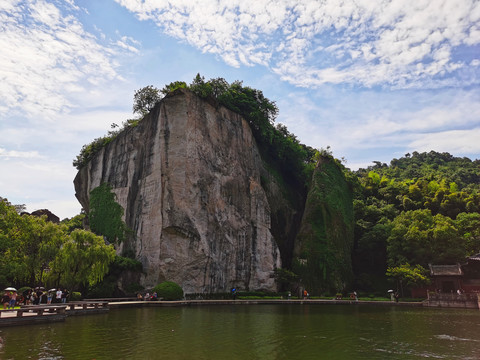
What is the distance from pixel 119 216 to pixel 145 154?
744 centimetres

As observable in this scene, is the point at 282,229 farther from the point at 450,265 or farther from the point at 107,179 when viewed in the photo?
the point at 107,179

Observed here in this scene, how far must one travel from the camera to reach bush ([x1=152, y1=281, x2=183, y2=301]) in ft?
97.2

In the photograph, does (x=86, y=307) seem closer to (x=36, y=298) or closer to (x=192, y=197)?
(x=36, y=298)

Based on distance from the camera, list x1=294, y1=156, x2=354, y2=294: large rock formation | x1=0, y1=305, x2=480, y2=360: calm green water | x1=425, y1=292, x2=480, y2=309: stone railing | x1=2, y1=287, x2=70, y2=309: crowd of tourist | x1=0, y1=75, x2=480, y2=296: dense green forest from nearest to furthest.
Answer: x1=0, y1=305, x2=480, y2=360: calm green water
x1=2, y1=287, x2=70, y2=309: crowd of tourist
x1=0, y1=75, x2=480, y2=296: dense green forest
x1=425, y1=292, x2=480, y2=309: stone railing
x1=294, y1=156, x2=354, y2=294: large rock formation

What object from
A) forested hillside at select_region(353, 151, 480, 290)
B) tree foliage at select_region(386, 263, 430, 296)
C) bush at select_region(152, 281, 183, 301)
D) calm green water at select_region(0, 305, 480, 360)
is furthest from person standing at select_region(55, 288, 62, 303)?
forested hillside at select_region(353, 151, 480, 290)

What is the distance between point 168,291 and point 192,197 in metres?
10.6

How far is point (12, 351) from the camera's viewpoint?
1116cm

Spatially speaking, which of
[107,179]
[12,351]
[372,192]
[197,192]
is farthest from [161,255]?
[372,192]

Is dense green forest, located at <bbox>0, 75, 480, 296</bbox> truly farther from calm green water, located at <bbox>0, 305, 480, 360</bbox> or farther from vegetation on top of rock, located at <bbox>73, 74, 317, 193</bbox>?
calm green water, located at <bbox>0, 305, 480, 360</bbox>

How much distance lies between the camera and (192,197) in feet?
122

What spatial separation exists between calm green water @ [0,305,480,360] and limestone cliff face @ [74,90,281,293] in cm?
1521

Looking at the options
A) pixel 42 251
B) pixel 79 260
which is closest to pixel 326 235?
pixel 79 260

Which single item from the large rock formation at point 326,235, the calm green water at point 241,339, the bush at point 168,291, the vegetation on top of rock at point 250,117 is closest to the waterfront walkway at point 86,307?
the calm green water at point 241,339

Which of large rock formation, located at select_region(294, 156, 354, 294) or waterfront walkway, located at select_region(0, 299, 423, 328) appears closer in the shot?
waterfront walkway, located at select_region(0, 299, 423, 328)
